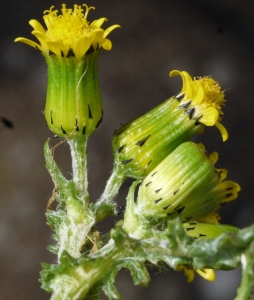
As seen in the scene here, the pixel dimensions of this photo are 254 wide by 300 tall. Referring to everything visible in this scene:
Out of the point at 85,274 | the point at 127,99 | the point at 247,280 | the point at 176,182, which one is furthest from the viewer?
the point at 127,99

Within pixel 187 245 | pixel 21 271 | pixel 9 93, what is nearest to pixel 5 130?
pixel 9 93

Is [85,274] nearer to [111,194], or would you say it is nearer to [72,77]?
[111,194]

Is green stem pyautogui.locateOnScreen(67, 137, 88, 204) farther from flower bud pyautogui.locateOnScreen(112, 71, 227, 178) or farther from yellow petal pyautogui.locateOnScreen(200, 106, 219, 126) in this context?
yellow petal pyautogui.locateOnScreen(200, 106, 219, 126)

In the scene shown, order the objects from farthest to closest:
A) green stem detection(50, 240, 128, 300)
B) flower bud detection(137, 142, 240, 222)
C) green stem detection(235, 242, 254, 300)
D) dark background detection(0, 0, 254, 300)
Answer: dark background detection(0, 0, 254, 300), flower bud detection(137, 142, 240, 222), green stem detection(50, 240, 128, 300), green stem detection(235, 242, 254, 300)

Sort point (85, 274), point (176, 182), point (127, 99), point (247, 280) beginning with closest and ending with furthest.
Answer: point (247, 280), point (85, 274), point (176, 182), point (127, 99)

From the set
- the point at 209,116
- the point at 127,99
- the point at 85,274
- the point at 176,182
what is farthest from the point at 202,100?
the point at 127,99

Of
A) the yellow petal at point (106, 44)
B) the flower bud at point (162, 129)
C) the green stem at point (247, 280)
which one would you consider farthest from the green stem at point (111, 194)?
the green stem at point (247, 280)

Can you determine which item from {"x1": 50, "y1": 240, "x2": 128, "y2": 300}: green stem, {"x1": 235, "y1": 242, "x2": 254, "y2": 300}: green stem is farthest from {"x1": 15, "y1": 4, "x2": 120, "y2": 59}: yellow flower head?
{"x1": 235, "y1": 242, "x2": 254, "y2": 300}: green stem
